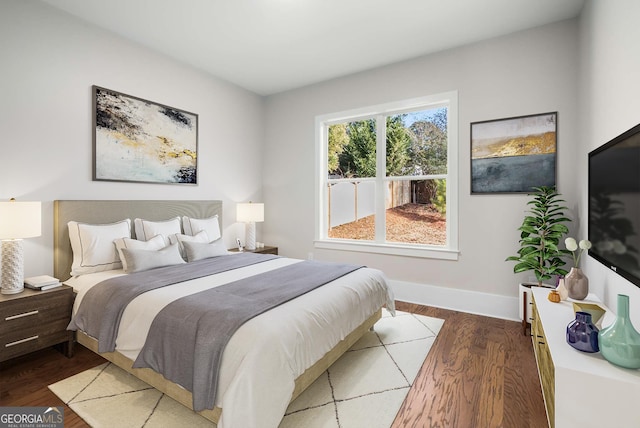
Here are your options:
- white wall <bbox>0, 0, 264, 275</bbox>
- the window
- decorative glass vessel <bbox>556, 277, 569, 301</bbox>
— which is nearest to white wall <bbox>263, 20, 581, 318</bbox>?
the window

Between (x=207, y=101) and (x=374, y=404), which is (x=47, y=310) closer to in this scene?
(x=374, y=404)

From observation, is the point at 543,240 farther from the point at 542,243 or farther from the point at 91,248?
the point at 91,248

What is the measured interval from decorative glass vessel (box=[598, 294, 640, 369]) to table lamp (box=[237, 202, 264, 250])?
371 centimetres

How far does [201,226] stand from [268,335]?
2521 mm

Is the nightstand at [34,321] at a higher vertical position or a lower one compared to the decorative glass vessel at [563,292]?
lower

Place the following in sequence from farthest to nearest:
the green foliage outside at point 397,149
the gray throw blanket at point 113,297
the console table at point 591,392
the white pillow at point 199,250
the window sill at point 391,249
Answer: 1. the green foliage outside at point 397,149
2. the window sill at point 391,249
3. the white pillow at point 199,250
4. the gray throw blanket at point 113,297
5. the console table at point 591,392

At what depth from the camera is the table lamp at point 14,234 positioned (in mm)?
2248

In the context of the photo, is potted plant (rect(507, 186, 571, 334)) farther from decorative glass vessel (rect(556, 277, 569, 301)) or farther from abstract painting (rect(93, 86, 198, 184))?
abstract painting (rect(93, 86, 198, 184))

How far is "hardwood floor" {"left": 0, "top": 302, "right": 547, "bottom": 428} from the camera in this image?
6.01 ft

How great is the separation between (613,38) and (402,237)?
268 cm

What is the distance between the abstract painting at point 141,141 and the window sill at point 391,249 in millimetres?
2055

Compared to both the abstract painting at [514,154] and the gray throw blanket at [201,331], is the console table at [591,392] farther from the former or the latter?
the abstract painting at [514,154]

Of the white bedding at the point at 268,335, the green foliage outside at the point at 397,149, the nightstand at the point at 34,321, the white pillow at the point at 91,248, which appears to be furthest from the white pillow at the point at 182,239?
the green foliage outside at the point at 397,149

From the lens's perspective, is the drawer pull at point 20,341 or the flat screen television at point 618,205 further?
Answer: the drawer pull at point 20,341
